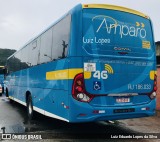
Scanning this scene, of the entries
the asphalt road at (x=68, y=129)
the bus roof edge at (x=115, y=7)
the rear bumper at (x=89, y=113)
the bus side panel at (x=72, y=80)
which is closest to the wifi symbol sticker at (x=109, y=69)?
the bus side panel at (x=72, y=80)

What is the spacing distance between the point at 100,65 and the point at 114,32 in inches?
40.7

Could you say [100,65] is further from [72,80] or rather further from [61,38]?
[61,38]

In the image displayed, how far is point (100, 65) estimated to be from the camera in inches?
273

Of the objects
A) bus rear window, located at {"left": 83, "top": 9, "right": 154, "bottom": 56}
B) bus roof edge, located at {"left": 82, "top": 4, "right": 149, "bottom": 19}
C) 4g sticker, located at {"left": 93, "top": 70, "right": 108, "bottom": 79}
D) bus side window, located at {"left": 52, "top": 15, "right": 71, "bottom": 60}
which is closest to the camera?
4g sticker, located at {"left": 93, "top": 70, "right": 108, "bottom": 79}

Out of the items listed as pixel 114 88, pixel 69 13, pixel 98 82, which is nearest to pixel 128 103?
pixel 114 88

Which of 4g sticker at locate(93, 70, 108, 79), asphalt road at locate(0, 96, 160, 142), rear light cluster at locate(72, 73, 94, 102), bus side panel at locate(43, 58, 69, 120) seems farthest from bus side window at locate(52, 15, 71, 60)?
asphalt road at locate(0, 96, 160, 142)

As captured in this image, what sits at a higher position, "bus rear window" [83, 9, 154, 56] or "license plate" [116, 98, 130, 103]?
"bus rear window" [83, 9, 154, 56]

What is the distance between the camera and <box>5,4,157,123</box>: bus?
6.73m

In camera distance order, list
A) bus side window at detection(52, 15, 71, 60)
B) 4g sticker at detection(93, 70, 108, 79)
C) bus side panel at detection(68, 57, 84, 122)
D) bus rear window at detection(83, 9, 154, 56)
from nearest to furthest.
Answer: bus side panel at detection(68, 57, 84, 122), 4g sticker at detection(93, 70, 108, 79), bus rear window at detection(83, 9, 154, 56), bus side window at detection(52, 15, 71, 60)

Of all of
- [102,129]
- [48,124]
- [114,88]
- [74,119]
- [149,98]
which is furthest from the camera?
[48,124]

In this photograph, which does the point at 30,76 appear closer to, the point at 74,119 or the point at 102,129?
the point at 102,129

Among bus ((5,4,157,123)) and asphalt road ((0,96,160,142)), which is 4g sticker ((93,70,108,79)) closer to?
bus ((5,4,157,123))

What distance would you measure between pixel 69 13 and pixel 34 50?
3.95 meters

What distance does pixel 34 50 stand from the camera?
10812 millimetres
